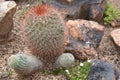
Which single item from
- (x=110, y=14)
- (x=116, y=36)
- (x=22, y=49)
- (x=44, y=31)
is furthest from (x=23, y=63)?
(x=110, y=14)

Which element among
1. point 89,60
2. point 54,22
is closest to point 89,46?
point 89,60

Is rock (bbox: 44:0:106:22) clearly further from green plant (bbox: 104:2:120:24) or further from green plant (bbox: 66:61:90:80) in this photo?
green plant (bbox: 66:61:90:80)

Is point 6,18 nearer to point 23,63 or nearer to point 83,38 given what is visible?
point 23,63

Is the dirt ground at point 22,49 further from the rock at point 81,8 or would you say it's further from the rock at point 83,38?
the rock at point 81,8

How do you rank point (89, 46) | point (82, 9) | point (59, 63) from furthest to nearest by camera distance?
point (82, 9), point (89, 46), point (59, 63)

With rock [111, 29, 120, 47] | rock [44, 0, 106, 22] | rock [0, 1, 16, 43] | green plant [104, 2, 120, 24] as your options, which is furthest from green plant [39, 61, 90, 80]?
green plant [104, 2, 120, 24]

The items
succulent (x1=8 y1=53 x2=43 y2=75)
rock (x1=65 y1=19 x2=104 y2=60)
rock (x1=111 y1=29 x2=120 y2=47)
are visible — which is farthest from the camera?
rock (x1=111 y1=29 x2=120 y2=47)

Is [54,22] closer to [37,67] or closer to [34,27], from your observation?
[34,27]
